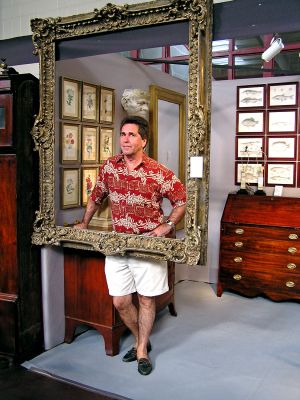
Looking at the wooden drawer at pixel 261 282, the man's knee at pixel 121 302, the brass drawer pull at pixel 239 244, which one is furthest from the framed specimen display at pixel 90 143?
the wooden drawer at pixel 261 282

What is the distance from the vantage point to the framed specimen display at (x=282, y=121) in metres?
4.39

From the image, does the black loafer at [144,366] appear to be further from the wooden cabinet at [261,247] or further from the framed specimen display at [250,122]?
the framed specimen display at [250,122]

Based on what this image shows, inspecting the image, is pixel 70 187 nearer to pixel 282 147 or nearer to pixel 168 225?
pixel 168 225

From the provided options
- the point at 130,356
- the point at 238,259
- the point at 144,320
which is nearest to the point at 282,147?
the point at 238,259

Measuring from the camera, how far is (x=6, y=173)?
9.69 feet

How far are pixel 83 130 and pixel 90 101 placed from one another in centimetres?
20

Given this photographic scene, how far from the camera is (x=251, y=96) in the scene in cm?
454

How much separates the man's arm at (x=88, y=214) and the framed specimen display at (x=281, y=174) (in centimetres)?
223

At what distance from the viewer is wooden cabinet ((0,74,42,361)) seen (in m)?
2.92

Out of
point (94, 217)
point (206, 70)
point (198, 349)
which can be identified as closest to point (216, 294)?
point (198, 349)

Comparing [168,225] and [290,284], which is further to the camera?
[290,284]

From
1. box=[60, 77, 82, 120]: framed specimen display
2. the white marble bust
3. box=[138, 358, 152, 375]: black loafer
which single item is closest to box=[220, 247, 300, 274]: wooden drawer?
box=[138, 358, 152, 375]: black loafer

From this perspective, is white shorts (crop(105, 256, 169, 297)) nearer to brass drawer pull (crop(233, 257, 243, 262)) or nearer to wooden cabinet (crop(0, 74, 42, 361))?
wooden cabinet (crop(0, 74, 42, 361))

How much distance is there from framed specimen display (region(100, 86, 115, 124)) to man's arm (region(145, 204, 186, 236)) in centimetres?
78
